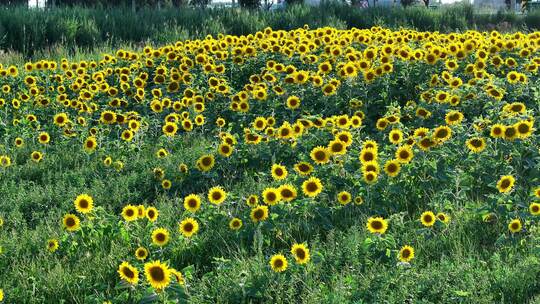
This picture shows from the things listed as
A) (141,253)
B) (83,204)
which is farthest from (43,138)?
(141,253)

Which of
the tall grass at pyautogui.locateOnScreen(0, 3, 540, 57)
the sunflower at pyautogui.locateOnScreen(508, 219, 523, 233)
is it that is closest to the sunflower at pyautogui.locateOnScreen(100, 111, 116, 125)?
the sunflower at pyautogui.locateOnScreen(508, 219, 523, 233)

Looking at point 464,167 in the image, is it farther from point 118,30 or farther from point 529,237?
point 118,30

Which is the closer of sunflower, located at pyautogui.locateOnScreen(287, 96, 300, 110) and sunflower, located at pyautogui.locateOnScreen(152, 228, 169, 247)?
sunflower, located at pyautogui.locateOnScreen(152, 228, 169, 247)

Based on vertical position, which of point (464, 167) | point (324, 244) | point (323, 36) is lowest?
point (324, 244)

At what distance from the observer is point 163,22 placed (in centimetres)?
1398

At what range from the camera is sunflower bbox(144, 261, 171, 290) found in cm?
288

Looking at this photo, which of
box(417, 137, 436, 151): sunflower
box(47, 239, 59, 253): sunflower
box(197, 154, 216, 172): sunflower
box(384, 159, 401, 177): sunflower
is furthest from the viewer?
box(197, 154, 216, 172): sunflower

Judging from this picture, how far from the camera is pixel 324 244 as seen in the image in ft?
12.1

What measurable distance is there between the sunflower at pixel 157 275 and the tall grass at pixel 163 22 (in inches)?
362

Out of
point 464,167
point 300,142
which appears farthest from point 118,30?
point 464,167

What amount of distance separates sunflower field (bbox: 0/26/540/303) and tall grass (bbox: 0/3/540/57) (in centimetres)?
566

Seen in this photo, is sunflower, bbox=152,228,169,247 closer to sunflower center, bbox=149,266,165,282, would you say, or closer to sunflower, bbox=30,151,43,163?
sunflower center, bbox=149,266,165,282

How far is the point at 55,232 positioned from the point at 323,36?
5.27 meters

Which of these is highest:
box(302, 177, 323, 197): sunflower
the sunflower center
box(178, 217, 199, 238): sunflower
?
box(302, 177, 323, 197): sunflower
